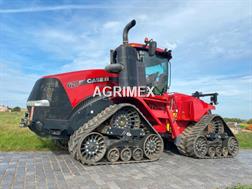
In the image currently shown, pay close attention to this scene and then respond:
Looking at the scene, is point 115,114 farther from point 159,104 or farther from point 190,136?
point 190,136

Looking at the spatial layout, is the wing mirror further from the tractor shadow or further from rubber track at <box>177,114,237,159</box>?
the tractor shadow

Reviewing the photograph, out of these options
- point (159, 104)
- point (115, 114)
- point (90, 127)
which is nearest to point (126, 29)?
point (115, 114)

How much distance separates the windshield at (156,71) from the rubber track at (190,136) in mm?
1474

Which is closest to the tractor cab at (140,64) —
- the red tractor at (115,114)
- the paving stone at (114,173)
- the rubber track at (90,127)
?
the red tractor at (115,114)

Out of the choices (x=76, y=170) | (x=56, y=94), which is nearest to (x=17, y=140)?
(x=56, y=94)

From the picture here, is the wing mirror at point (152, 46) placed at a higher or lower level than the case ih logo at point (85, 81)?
higher

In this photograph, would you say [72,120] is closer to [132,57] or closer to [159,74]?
[132,57]

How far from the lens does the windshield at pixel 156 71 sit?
7.32 meters

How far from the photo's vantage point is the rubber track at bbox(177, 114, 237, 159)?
7309 millimetres

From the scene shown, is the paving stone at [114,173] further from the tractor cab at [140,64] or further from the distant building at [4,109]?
the distant building at [4,109]

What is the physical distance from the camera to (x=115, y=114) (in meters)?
6.21

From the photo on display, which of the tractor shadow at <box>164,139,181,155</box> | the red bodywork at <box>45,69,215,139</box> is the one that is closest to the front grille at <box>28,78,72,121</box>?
the red bodywork at <box>45,69,215,139</box>

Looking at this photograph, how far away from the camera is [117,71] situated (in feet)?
21.0

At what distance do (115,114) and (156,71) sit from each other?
216cm
